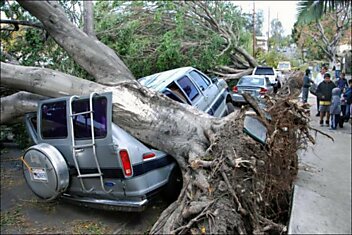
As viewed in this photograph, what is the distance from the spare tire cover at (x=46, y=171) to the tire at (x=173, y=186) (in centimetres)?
153

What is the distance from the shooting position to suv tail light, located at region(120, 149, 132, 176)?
15.3 feet

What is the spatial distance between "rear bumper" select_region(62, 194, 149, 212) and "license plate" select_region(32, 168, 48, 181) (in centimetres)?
52

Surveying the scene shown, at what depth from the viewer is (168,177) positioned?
5414mm

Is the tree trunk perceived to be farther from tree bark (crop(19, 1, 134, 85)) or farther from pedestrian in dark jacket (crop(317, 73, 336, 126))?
tree bark (crop(19, 1, 134, 85))

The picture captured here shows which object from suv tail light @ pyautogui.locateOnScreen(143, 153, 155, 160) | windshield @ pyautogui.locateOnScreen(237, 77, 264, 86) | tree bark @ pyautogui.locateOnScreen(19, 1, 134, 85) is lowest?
windshield @ pyautogui.locateOnScreen(237, 77, 264, 86)

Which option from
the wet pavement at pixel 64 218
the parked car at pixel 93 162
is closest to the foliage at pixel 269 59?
the wet pavement at pixel 64 218

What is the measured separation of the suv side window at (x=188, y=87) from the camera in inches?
286

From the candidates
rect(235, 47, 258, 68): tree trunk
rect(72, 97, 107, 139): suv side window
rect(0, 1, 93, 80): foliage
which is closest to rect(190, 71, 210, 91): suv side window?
rect(0, 1, 93, 80): foliage

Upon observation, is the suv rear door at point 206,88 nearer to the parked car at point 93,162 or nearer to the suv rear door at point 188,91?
the suv rear door at point 188,91

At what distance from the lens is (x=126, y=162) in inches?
184

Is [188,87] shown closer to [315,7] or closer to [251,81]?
→ [315,7]

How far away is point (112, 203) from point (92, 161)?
0.66m

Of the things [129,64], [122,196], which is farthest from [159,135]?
[129,64]

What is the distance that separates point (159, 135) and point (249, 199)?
1.96 m
